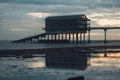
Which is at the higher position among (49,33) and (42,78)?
(42,78)

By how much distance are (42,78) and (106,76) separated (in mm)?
5638

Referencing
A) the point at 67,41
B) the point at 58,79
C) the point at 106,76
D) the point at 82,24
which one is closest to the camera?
the point at 58,79

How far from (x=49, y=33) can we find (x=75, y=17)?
11.2 m

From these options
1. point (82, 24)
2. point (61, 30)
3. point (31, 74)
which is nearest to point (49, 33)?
point (61, 30)

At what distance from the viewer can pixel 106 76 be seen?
96.8ft

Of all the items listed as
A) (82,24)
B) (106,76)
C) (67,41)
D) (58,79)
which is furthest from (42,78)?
(67,41)

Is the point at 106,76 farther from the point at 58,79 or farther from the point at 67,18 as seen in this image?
the point at 67,18

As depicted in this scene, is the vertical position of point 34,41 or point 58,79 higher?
point 58,79

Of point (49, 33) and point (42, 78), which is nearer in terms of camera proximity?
point (42, 78)

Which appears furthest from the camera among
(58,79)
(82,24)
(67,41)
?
(67,41)

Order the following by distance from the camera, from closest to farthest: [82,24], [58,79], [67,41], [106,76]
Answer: [58,79]
[106,76]
[82,24]
[67,41]

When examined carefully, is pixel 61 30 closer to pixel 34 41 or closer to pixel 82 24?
pixel 82 24

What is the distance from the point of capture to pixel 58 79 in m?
27.7

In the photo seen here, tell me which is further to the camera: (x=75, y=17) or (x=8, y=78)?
(x=75, y=17)
